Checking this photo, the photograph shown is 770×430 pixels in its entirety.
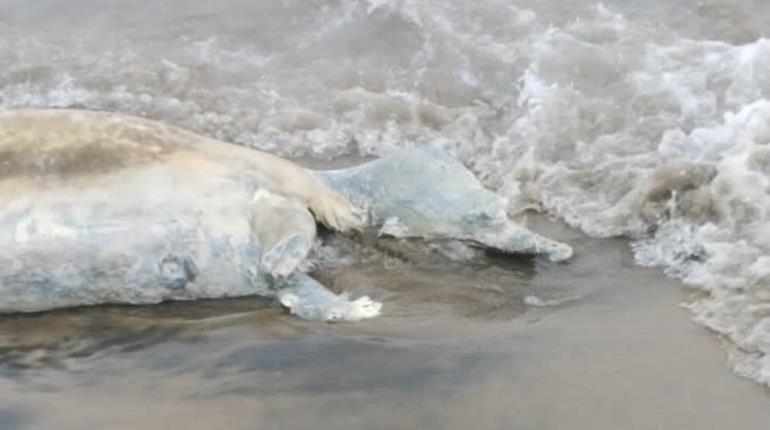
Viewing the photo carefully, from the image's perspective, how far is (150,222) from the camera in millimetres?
4898

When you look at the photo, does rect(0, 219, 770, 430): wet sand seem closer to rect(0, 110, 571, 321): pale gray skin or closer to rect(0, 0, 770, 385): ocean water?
rect(0, 110, 571, 321): pale gray skin

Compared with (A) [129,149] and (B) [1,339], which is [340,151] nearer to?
(A) [129,149]

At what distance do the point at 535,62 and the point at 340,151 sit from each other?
4.95ft

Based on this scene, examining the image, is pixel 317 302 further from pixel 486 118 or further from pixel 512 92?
pixel 512 92

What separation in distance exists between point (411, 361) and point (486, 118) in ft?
9.23

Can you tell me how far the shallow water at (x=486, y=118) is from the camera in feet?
15.0

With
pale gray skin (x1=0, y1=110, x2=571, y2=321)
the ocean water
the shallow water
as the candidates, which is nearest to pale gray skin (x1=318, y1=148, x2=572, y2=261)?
pale gray skin (x1=0, y1=110, x2=571, y2=321)

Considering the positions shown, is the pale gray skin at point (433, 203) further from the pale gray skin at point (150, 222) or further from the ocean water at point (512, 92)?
the ocean water at point (512, 92)

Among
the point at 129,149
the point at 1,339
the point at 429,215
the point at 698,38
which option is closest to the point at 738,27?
the point at 698,38

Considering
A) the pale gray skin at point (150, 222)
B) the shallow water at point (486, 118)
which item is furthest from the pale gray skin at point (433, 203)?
the shallow water at point (486, 118)

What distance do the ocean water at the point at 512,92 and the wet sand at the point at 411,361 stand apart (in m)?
0.26

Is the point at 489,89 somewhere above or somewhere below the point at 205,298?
above

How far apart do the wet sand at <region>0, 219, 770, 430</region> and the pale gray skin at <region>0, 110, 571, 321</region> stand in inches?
3.9

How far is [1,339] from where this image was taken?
4.69 m
